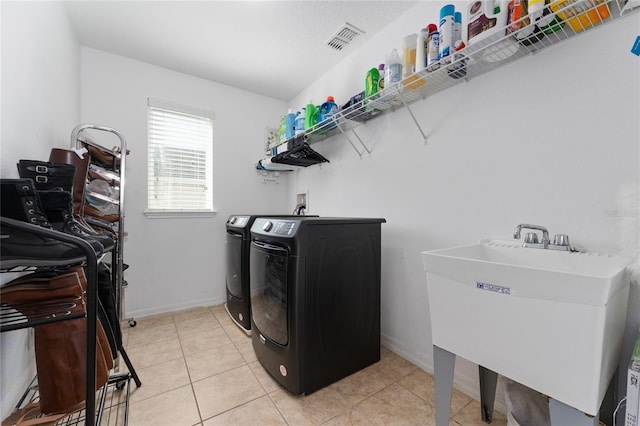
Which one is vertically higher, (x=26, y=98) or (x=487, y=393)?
(x=26, y=98)

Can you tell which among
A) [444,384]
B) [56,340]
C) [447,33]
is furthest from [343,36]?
[56,340]

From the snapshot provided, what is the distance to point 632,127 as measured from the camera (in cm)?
93

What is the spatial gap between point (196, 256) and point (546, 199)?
9.30ft

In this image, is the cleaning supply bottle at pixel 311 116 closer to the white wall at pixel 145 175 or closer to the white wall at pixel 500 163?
the white wall at pixel 500 163

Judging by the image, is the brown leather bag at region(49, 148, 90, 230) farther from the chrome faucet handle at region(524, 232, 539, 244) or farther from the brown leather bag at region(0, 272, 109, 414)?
the chrome faucet handle at region(524, 232, 539, 244)

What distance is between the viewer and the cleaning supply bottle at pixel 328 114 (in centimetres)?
198

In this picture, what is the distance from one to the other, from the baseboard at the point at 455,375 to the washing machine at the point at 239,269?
112 centimetres

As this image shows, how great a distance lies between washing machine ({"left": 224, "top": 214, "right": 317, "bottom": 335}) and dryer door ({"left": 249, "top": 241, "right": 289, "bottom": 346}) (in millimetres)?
386

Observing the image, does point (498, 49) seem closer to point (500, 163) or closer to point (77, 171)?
point (500, 163)

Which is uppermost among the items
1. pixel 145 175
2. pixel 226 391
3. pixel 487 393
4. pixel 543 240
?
pixel 145 175

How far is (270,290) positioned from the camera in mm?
1518

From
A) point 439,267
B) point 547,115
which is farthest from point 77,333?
point 547,115

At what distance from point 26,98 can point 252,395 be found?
183 cm

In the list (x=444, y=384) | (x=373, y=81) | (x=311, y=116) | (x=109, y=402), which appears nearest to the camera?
(x=444, y=384)
